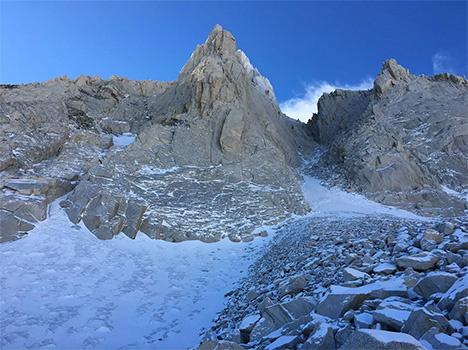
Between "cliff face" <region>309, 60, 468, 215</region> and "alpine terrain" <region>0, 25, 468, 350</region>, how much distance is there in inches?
8.0

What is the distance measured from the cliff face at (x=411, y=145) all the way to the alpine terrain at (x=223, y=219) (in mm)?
202

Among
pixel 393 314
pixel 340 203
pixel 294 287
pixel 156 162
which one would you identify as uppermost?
pixel 156 162

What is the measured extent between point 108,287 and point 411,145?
37.4 meters

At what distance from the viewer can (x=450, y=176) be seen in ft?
103

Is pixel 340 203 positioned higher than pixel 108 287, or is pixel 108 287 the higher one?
pixel 340 203


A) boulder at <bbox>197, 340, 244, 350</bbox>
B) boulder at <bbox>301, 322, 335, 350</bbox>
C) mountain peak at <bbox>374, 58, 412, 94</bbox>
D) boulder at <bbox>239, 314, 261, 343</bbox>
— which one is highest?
mountain peak at <bbox>374, 58, 412, 94</bbox>

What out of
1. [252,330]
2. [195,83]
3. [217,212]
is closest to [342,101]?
[195,83]

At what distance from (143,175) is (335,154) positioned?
2940cm

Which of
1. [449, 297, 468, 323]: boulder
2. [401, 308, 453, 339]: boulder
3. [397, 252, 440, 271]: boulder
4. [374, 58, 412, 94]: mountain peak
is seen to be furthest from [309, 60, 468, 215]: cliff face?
[401, 308, 453, 339]: boulder

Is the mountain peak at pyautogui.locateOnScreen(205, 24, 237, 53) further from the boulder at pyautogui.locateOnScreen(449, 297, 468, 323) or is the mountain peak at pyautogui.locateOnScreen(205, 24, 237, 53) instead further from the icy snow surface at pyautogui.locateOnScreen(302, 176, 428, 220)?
the boulder at pyautogui.locateOnScreen(449, 297, 468, 323)

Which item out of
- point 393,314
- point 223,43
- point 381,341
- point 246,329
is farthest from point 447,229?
point 223,43

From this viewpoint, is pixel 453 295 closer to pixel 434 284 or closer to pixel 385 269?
pixel 434 284

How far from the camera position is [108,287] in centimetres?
1135

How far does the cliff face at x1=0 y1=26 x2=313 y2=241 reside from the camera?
17703mm
